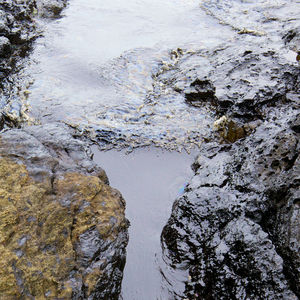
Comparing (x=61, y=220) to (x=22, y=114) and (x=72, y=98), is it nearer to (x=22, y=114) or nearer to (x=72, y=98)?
(x=22, y=114)

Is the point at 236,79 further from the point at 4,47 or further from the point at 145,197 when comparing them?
the point at 4,47

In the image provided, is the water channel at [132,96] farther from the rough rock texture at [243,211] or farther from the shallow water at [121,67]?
the rough rock texture at [243,211]

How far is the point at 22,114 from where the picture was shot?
16.6ft

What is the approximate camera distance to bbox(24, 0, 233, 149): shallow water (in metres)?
5.00

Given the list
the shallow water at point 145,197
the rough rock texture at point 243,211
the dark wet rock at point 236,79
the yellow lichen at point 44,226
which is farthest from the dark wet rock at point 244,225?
the dark wet rock at point 236,79

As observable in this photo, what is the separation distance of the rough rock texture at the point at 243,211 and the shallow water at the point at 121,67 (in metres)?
0.69

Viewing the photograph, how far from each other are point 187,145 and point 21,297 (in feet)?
9.38

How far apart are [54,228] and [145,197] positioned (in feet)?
4.68

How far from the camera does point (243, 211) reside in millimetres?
3146

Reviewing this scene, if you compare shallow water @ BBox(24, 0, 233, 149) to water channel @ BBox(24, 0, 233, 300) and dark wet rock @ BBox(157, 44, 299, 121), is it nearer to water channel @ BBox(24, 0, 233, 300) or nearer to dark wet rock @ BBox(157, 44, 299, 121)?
water channel @ BBox(24, 0, 233, 300)

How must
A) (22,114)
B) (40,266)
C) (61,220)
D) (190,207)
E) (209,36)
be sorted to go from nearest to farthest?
(40,266) < (61,220) < (190,207) < (22,114) < (209,36)

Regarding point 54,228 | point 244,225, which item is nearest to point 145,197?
point 244,225

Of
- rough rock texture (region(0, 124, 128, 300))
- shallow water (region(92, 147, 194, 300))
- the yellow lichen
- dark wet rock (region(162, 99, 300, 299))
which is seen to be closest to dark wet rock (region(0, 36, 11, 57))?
shallow water (region(92, 147, 194, 300))

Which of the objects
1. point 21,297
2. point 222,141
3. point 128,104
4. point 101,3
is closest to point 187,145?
point 222,141
